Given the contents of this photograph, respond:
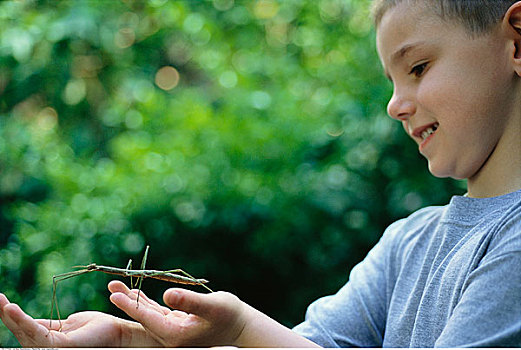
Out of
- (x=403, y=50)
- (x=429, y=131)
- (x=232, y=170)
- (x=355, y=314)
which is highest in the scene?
(x=403, y=50)

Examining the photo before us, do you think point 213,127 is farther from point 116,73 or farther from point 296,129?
point 116,73

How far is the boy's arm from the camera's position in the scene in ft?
2.31

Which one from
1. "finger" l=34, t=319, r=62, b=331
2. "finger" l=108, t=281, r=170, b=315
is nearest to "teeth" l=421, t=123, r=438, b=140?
"finger" l=108, t=281, r=170, b=315

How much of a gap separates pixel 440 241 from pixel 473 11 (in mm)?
372

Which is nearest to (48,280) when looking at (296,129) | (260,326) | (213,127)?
(213,127)

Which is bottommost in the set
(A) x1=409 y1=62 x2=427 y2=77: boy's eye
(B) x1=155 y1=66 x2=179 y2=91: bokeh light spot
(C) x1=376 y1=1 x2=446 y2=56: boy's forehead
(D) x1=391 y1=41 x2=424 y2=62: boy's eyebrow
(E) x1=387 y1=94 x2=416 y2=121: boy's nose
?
(E) x1=387 y1=94 x2=416 y2=121: boy's nose

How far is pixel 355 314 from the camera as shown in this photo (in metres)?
1.04

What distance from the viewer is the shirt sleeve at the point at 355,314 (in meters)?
1.03

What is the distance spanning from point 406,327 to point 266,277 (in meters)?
0.94

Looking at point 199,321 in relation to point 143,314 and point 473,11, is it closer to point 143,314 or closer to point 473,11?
point 143,314

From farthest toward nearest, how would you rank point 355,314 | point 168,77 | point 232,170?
point 168,77 < point 232,170 < point 355,314

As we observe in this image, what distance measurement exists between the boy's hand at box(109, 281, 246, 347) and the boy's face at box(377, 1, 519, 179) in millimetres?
425

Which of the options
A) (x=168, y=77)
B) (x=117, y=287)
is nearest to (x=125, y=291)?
(x=117, y=287)

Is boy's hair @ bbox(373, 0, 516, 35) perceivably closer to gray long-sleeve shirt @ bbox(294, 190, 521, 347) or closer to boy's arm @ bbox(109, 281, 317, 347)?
gray long-sleeve shirt @ bbox(294, 190, 521, 347)
